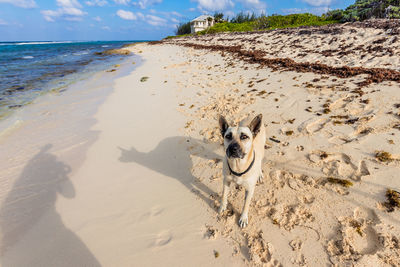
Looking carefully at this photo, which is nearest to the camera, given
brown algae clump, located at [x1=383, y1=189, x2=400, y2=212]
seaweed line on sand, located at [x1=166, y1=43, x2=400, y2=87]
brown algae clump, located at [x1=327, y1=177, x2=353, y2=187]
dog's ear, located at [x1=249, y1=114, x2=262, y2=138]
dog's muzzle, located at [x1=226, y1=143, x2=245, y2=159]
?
dog's muzzle, located at [x1=226, y1=143, x2=245, y2=159]

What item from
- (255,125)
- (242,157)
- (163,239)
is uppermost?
(255,125)

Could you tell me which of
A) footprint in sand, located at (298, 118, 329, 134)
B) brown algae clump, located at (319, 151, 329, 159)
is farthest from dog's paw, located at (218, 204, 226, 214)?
footprint in sand, located at (298, 118, 329, 134)

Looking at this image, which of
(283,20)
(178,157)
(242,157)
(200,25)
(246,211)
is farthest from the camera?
(200,25)

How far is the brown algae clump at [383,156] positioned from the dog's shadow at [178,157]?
3.37m

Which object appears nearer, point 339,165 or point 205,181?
point 339,165

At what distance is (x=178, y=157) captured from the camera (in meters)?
5.14

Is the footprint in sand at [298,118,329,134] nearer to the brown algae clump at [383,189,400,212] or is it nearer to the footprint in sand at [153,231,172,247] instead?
the brown algae clump at [383,189,400,212]

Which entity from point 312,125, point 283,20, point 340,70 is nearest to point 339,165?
point 312,125

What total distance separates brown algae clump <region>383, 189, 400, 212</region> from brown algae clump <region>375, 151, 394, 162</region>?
2.78ft

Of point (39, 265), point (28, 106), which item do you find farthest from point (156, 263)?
point (28, 106)

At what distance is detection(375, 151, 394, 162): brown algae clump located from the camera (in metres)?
3.68

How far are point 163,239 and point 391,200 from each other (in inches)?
152

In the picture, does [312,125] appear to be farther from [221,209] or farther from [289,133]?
[221,209]

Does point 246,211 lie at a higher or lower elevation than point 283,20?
lower
